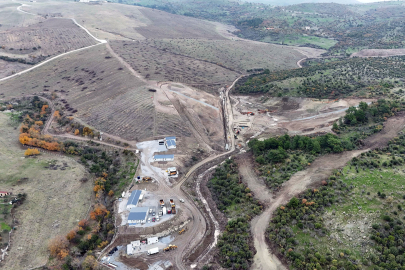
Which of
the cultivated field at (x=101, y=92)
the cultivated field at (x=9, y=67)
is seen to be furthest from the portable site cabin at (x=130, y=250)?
the cultivated field at (x=9, y=67)

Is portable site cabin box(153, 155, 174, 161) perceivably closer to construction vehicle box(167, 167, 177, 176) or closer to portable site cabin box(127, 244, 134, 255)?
construction vehicle box(167, 167, 177, 176)

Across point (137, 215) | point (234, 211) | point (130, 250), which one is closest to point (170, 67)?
point (137, 215)

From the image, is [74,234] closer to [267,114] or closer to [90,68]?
[267,114]

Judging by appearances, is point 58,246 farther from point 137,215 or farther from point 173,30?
point 173,30

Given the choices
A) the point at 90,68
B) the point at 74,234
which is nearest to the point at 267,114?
the point at 74,234

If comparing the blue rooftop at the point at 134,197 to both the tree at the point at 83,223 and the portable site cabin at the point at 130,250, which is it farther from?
the portable site cabin at the point at 130,250

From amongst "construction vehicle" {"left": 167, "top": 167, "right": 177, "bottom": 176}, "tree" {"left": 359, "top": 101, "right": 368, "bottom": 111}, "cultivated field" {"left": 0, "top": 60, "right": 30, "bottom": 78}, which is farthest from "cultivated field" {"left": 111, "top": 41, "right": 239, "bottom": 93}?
"tree" {"left": 359, "top": 101, "right": 368, "bottom": 111}
